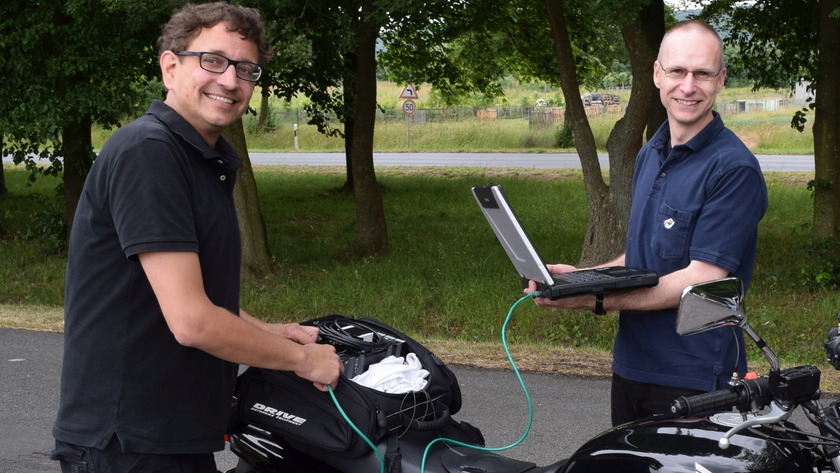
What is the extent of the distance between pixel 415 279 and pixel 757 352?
5292mm

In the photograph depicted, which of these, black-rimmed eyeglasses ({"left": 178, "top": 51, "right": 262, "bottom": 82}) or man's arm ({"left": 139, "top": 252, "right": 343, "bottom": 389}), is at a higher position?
black-rimmed eyeglasses ({"left": 178, "top": 51, "right": 262, "bottom": 82})

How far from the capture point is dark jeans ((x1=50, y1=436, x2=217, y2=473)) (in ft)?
8.39

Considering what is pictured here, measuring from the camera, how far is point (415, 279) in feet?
41.1

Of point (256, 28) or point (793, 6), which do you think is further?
point (793, 6)

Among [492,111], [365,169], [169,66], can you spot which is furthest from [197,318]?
[492,111]

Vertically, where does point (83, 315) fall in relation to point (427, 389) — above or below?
above

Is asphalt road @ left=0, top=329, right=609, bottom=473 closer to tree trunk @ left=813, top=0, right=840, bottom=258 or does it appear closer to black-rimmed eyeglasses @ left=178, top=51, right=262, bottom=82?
black-rimmed eyeglasses @ left=178, top=51, right=262, bottom=82

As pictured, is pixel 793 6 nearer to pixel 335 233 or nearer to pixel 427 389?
pixel 335 233

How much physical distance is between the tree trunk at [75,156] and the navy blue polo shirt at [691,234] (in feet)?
42.2

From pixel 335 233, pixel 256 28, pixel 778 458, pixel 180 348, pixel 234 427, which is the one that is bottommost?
pixel 335 233

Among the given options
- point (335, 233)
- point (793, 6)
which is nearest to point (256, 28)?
point (793, 6)

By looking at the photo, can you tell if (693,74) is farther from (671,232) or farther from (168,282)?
(168,282)

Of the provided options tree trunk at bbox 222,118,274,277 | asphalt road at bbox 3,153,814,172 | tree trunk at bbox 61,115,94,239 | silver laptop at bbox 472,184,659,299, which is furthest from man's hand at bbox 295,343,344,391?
asphalt road at bbox 3,153,814,172

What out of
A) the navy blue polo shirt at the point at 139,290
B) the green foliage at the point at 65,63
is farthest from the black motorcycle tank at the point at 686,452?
the green foliage at the point at 65,63
